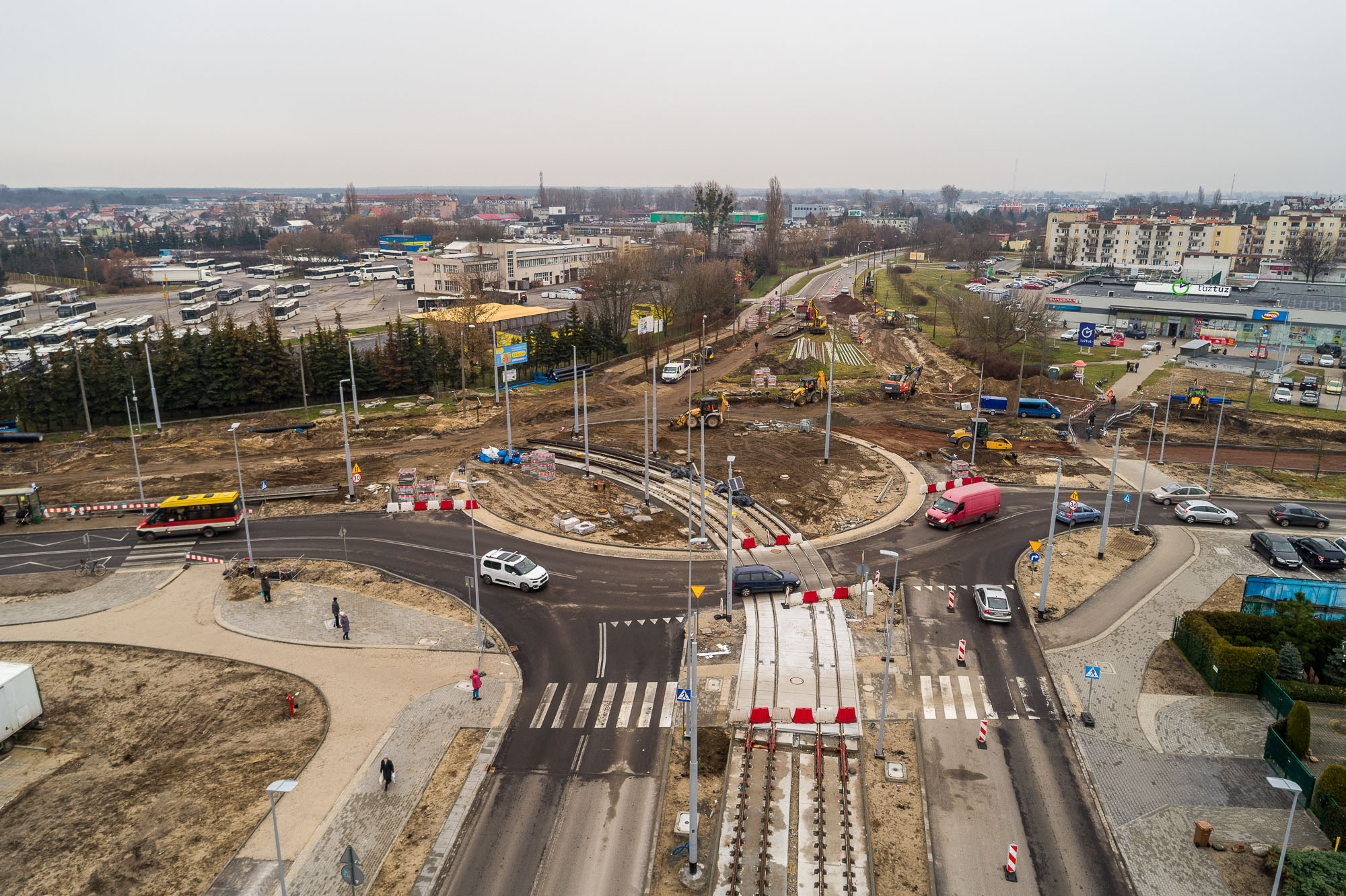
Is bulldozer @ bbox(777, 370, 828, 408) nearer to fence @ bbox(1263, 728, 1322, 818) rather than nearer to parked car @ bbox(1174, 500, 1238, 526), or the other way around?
parked car @ bbox(1174, 500, 1238, 526)

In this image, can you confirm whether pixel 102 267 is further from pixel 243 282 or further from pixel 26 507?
pixel 26 507

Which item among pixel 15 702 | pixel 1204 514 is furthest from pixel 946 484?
pixel 15 702

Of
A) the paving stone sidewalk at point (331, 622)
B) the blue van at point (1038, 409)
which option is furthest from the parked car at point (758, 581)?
the blue van at point (1038, 409)

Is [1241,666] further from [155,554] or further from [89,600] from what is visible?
[155,554]

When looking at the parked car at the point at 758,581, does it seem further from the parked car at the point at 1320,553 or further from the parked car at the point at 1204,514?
the parked car at the point at 1320,553

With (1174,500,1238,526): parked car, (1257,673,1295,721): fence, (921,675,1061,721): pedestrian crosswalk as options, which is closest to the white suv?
(921,675,1061,721): pedestrian crosswalk
